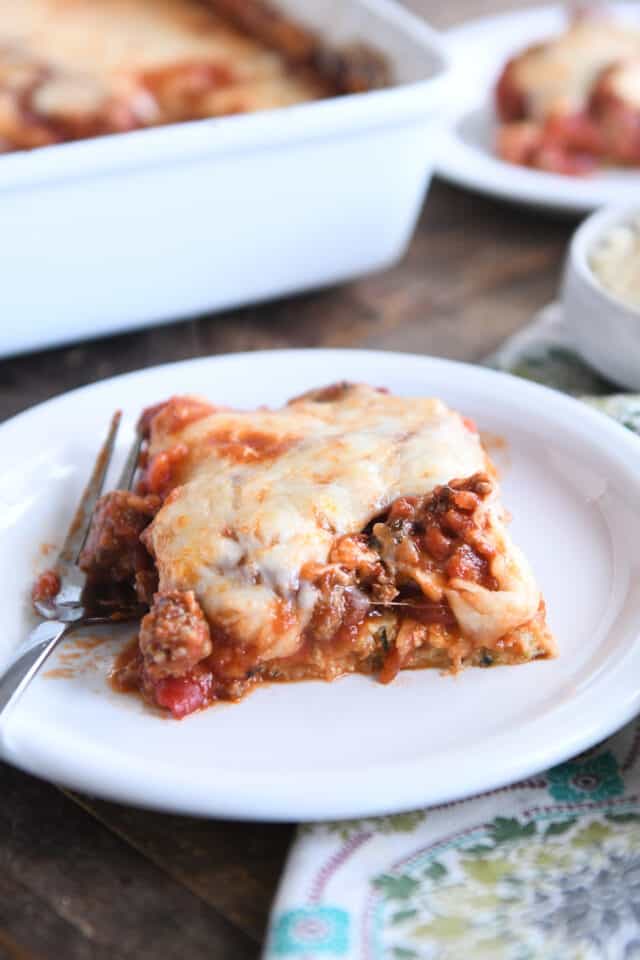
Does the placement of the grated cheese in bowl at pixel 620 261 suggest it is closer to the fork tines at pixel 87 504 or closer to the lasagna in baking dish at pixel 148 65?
the lasagna in baking dish at pixel 148 65

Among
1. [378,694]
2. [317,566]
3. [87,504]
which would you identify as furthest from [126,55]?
[378,694]

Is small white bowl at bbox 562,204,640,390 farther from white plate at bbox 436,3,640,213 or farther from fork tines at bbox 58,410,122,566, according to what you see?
fork tines at bbox 58,410,122,566

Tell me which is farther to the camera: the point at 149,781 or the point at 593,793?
the point at 593,793

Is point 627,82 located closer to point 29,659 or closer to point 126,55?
point 126,55

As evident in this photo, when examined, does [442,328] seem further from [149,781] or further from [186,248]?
[149,781]

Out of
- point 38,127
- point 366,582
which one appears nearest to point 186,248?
point 38,127

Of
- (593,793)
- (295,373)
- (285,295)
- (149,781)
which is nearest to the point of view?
(149,781)
